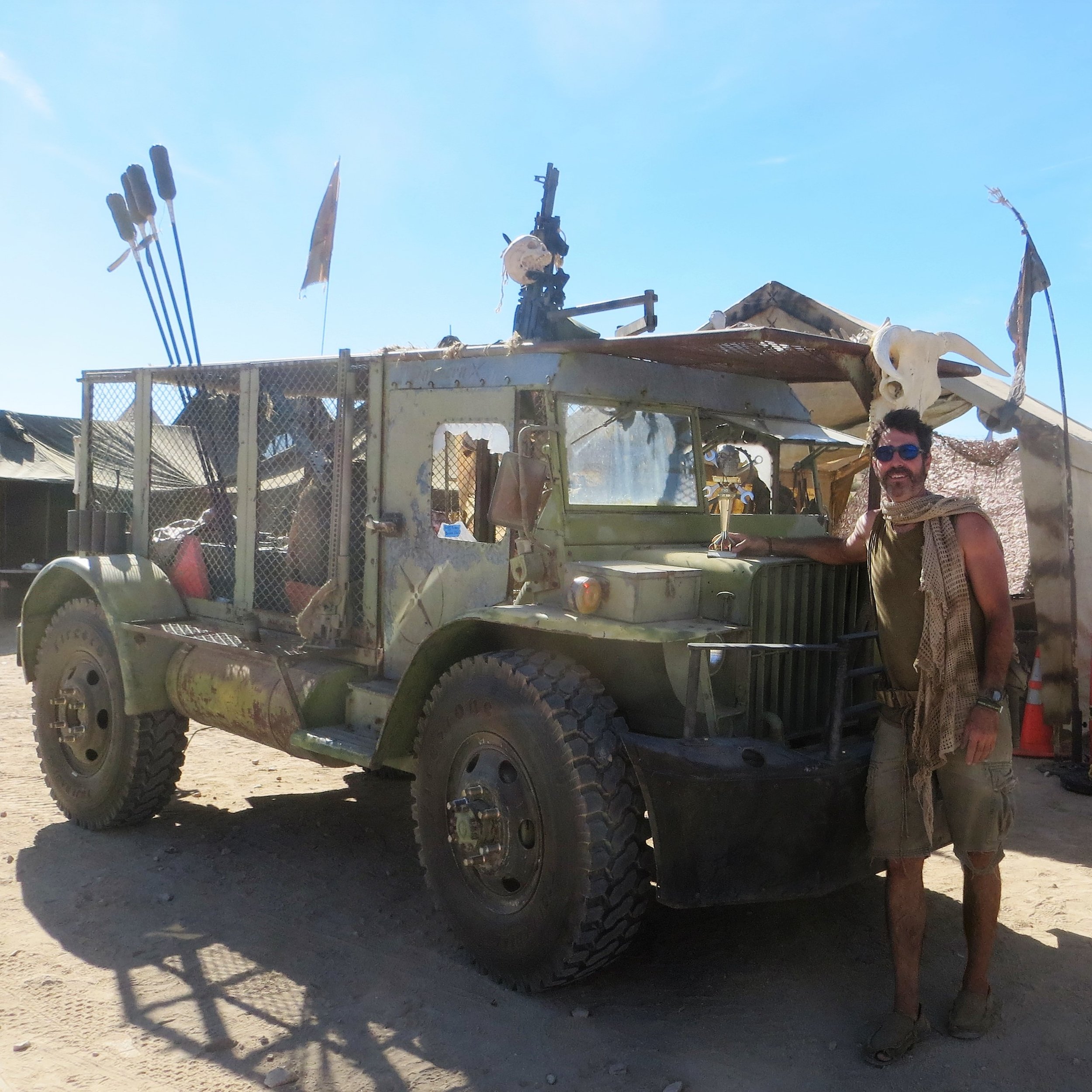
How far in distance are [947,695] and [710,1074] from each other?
1474mm

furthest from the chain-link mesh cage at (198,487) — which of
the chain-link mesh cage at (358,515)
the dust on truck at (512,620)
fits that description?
the chain-link mesh cage at (358,515)

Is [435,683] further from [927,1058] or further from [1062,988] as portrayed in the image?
[1062,988]

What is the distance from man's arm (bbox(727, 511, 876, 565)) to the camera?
13.0 ft

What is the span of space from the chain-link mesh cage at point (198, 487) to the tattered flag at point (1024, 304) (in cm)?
540

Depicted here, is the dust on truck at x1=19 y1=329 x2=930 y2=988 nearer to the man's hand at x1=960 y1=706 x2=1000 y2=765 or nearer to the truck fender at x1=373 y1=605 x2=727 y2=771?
the truck fender at x1=373 y1=605 x2=727 y2=771

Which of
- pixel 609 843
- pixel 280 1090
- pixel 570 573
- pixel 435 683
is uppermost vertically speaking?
pixel 570 573

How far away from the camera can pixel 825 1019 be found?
3629 mm

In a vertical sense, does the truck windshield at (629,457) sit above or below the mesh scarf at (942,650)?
above

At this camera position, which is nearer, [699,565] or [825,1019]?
[825,1019]

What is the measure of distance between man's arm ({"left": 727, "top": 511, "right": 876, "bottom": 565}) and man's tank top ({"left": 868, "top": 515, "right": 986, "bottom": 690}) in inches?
13.5

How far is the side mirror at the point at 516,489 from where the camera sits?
12.8 feet

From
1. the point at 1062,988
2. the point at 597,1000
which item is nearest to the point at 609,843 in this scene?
the point at 597,1000

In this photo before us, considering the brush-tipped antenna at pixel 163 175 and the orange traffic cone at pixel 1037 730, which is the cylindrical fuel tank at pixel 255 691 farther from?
the orange traffic cone at pixel 1037 730

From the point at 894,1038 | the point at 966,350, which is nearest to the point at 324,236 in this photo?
the point at 966,350
